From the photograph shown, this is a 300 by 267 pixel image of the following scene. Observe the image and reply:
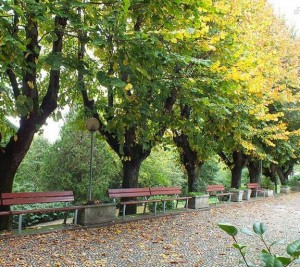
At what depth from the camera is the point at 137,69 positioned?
17.7 feet

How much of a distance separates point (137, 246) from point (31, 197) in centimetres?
263

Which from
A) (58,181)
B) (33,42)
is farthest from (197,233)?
(58,181)

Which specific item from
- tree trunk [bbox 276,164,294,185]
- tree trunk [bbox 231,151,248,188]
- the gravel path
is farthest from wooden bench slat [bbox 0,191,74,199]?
tree trunk [bbox 276,164,294,185]

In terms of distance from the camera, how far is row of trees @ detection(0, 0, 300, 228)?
17.5 ft

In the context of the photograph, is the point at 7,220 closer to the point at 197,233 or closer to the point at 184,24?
the point at 197,233

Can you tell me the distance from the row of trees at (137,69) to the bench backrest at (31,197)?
0.61 meters

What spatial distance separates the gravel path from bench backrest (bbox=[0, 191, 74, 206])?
75cm

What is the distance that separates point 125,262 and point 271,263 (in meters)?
4.42

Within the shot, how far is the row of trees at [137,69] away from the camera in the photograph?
532 cm

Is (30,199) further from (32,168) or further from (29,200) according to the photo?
(32,168)

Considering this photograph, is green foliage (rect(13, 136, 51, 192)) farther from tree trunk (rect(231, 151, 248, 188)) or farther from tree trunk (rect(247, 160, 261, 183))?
tree trunk (rect(247, 160, 261, 183))

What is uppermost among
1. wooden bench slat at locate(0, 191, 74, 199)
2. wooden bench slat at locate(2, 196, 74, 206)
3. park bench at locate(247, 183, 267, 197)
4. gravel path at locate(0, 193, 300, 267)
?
wooden bench slat at locate(0, 191, 74, 199)

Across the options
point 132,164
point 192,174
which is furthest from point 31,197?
point 192,174

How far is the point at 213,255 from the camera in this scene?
6391 mm
